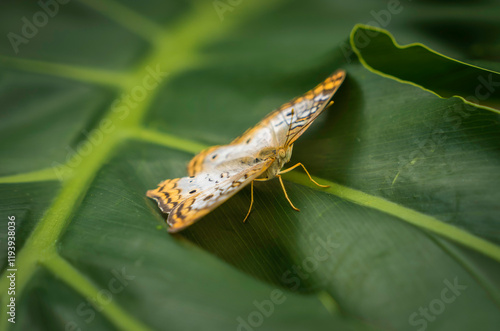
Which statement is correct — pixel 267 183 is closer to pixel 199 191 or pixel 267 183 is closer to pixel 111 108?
pixel 199 191

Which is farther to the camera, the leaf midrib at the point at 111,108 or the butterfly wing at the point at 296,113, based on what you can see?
the butterfly wing at the point at 296,113

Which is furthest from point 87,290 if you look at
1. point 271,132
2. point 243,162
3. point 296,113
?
point 296,113

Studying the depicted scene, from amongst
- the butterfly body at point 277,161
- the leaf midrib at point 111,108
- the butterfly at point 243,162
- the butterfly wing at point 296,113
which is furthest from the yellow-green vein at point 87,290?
the butterfly wing at point 296,113

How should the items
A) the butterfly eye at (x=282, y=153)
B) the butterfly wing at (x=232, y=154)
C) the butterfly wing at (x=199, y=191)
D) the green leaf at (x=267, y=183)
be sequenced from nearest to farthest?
the green leaf at (x=267, y=183) → the butterfly wing at (x=199, y=191) → the butterfly eye at (x=282, y=153) → the butterfly wing at (x=232, y=154)

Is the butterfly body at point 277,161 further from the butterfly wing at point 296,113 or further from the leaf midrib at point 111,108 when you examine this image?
the leaf midrib at point 111,108

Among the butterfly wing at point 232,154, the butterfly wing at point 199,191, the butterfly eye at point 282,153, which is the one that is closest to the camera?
the butterfly wing at point 199,191

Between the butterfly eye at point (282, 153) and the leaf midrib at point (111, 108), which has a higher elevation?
the leaf midrib at point (111, 108)

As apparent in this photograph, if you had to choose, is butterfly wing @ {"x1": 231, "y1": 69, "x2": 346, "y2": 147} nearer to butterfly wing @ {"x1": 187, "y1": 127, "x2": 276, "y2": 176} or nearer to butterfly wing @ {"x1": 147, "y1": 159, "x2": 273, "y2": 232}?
butterfly wing @ {"x1": 187, "y1": 127, "x2": 276, "y2": 176}

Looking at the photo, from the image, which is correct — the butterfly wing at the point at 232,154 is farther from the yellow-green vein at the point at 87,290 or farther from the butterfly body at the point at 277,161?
the yellow-green vein at the point at 87,290
